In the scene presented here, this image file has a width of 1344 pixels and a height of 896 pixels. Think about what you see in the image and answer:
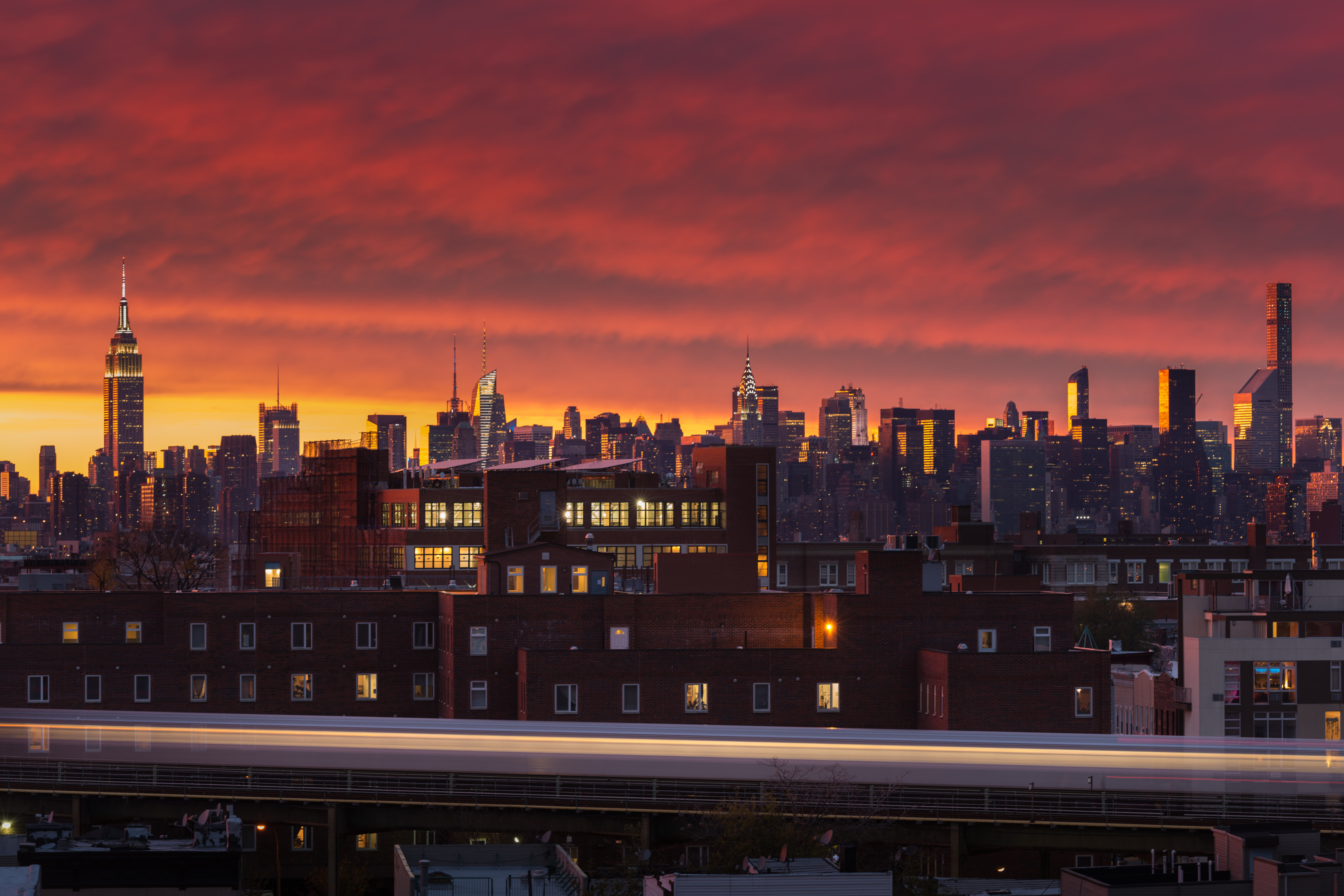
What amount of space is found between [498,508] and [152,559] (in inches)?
2094

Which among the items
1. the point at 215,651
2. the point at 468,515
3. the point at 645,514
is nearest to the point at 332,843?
the point at 215,651

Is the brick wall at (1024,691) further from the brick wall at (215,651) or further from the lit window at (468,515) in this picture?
the lit window at (468,515)

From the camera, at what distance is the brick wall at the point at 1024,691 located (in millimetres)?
78188

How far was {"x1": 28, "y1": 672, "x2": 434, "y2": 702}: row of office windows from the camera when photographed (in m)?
88.1

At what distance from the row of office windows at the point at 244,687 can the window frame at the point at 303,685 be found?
0.01 m

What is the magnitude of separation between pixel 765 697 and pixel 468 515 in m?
71.7

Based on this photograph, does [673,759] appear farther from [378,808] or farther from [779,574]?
[779,574]

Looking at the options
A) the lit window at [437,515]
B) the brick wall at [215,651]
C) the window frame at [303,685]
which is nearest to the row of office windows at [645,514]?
the lit window at [437,515]

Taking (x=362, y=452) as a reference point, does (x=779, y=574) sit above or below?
below

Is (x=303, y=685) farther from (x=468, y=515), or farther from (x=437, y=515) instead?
(x=437, y=515)

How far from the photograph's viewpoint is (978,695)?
7906 cm

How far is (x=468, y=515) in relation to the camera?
14975 cm

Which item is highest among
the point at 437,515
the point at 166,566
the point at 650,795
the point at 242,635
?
the point at 437,515

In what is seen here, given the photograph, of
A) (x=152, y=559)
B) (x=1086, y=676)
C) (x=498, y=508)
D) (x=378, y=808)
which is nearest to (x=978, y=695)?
(x=1086, y=676)
